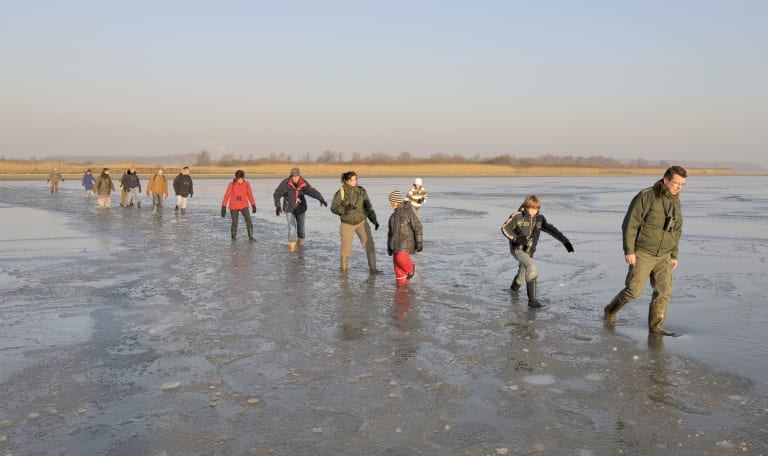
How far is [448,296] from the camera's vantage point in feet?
29.8

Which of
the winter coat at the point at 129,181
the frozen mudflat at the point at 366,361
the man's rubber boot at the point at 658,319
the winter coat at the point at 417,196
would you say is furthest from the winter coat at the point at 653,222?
the winter coat at the point at 129,181

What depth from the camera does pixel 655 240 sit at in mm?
6965

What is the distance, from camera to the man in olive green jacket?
22.7 feet

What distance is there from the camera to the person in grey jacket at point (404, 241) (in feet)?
31.9

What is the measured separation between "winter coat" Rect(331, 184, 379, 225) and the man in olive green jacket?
5.11m

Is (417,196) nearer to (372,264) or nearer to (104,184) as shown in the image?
(372,264)

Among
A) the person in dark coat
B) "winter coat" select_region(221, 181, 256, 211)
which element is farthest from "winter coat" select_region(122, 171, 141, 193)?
the person in dark coat

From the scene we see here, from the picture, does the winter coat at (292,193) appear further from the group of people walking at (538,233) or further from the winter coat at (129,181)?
the winter coat at (129,181)

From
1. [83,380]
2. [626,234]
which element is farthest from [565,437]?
[83,380]

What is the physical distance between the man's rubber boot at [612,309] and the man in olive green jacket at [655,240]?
264mm

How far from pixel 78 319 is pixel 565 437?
19.3 ft

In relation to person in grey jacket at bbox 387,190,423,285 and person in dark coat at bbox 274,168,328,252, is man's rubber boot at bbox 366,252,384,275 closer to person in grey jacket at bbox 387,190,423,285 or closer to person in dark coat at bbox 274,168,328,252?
person in grey jacket at bbox 387,190,423,285

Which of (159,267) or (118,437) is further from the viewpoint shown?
(159,267)

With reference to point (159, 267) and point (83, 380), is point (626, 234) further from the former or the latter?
point (159, 267)
